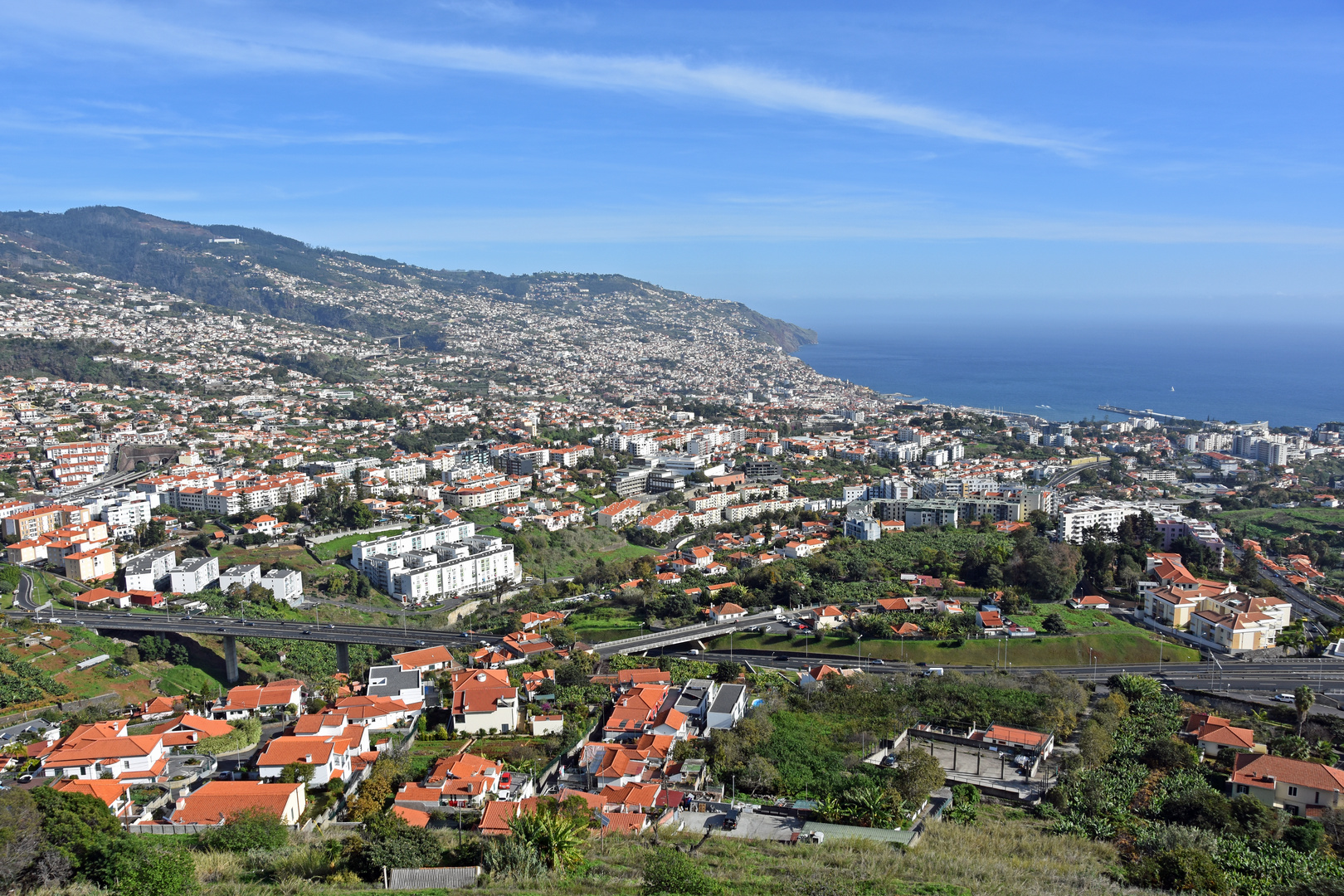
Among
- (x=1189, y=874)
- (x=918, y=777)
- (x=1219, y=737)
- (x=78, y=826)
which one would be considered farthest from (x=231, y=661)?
(x=1219, y=737)

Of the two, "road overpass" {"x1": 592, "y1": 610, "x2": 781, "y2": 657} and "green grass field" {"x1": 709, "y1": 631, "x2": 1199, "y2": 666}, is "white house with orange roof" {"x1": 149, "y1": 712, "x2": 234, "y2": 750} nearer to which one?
"road overpass" {"x1": 592, "y1": 610, "x2": 781, "y2": 657}

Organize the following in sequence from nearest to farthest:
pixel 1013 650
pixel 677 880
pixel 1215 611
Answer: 1. pixel 677 880
2. pixel 1013 650
3. pixel 1215 611

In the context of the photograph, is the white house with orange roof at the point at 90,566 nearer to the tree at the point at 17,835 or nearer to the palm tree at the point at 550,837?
the tree at the point at 17,835

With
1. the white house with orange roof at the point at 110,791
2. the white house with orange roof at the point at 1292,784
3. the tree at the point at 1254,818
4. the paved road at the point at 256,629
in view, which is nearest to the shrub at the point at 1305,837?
the tree at the point at 1254,818

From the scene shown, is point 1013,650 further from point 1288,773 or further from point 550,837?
point 550,837

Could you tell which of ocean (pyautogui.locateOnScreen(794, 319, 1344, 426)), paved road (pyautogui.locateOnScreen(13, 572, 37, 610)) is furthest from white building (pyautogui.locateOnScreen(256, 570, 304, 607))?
ocean (pyautogui.locateOnScreen(794, 319, 1344, 426))

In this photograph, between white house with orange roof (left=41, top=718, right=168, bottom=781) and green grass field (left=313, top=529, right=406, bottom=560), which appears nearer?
white house with orange roof (left=41, top=718, right=168, bottom=781)

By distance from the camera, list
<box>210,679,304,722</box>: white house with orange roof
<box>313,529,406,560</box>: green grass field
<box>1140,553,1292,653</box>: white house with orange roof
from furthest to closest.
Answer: <box>313,529,406,560</box>: green grass field < <box>1140,553,1292,653</box>: white house with orange roof < <box>210,679,304,722</box>: white house with orange roof
